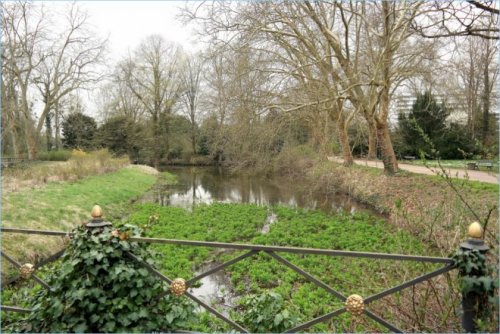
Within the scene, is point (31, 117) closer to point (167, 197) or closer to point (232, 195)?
point (167, 197)

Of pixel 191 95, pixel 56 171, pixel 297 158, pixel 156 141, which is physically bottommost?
pixel 56 171

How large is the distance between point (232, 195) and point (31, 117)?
724 inches

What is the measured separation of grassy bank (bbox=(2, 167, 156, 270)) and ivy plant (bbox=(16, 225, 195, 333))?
4948 millimetres

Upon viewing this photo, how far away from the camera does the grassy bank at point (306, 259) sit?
381 cm

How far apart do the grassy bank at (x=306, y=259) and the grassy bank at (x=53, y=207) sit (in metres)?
1.72

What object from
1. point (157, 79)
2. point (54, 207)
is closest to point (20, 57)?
point (54, 207)

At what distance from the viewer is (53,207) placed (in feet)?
33.4

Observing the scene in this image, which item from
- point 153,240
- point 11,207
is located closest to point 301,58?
point 11,207

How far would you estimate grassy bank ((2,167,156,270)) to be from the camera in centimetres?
678

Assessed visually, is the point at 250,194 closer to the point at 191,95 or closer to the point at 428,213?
the point at 428,213

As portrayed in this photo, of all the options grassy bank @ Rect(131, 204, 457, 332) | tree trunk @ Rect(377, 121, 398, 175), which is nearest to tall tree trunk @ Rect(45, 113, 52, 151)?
grassy bank @ Rect(131, 204, 457, 332)

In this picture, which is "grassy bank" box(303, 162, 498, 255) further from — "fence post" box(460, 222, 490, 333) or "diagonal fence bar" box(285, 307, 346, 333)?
"diagonal fence bar" box(285, 307, 346, 333)

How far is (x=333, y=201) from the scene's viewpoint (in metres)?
15.4

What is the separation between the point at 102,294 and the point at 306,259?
16.7 ft
